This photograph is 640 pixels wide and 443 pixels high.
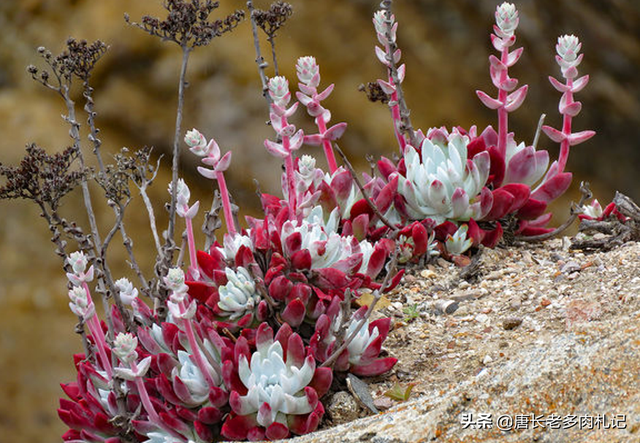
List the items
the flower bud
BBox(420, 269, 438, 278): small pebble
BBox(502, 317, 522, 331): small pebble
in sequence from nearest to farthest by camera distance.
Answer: the flower bud
BBox(502, 317, 522, 331): small pebble
BBox(420, 269, 438, 278): small pebble

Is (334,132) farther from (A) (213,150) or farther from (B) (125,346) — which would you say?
(B) (125,346)

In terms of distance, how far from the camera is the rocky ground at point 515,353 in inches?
55.7

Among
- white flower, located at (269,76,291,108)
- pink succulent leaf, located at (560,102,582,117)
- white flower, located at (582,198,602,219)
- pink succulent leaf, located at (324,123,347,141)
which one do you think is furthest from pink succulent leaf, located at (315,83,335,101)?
white flower, located at (582,198,602,219)

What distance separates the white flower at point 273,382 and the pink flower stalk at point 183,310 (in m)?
0.10

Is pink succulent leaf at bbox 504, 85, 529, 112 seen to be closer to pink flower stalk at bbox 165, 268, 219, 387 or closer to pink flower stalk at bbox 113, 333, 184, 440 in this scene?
pink flower stalk at bbox 165, 268, 219, 387

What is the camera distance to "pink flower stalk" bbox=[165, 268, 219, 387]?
6.01 ft

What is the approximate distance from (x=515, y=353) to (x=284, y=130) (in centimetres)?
87

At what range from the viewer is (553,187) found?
9.37 ft

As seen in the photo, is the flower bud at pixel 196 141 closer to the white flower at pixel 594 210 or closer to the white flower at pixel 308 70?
the white flower at pixel 308 70

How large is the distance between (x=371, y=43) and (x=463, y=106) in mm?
717

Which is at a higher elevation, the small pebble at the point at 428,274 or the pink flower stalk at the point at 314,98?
the pink flower stalk at the point at 314,98

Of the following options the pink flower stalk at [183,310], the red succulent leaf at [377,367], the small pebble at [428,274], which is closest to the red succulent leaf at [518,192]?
the small pebble at [428,274]

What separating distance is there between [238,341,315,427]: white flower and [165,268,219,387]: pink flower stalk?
105mm

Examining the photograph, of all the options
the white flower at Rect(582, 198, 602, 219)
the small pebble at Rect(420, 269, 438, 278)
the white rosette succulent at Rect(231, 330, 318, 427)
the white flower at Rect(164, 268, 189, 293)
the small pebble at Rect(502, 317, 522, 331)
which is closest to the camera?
the white flower at Rect(164, 268, 189, 293)
